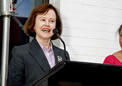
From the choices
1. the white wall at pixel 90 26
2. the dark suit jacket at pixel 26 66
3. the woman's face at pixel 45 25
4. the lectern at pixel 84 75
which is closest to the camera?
the lectern at pixel 84 75

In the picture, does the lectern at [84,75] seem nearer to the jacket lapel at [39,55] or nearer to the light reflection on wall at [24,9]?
the jacket lapel at [39,55]

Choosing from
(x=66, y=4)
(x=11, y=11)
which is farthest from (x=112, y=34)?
(x=11, y=11)

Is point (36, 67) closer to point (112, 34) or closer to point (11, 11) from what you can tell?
point (11, 11)

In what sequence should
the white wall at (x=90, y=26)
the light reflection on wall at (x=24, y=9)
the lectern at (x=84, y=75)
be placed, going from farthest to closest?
the white wall at (x=90, y=26) → the light reflection on wall at (x=24, y=9) → the lectern at (x=84, y=75)

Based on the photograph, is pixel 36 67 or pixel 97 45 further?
pixel 97 45

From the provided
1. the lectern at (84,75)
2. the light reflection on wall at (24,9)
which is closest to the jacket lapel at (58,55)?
the lectern at (84,75)

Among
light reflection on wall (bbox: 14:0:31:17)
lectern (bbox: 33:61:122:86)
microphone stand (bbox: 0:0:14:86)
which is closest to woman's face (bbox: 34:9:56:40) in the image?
microphone stand (bbox: 0:0:14:86)

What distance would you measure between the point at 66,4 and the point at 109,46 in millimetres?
747

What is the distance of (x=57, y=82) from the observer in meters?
0.78

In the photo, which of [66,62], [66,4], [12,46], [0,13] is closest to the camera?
[66,62]

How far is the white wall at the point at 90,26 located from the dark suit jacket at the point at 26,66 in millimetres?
1416

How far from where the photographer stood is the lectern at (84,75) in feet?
2.50

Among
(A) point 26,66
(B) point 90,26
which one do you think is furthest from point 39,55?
(B) point 90,26

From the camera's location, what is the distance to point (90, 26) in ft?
10.0
